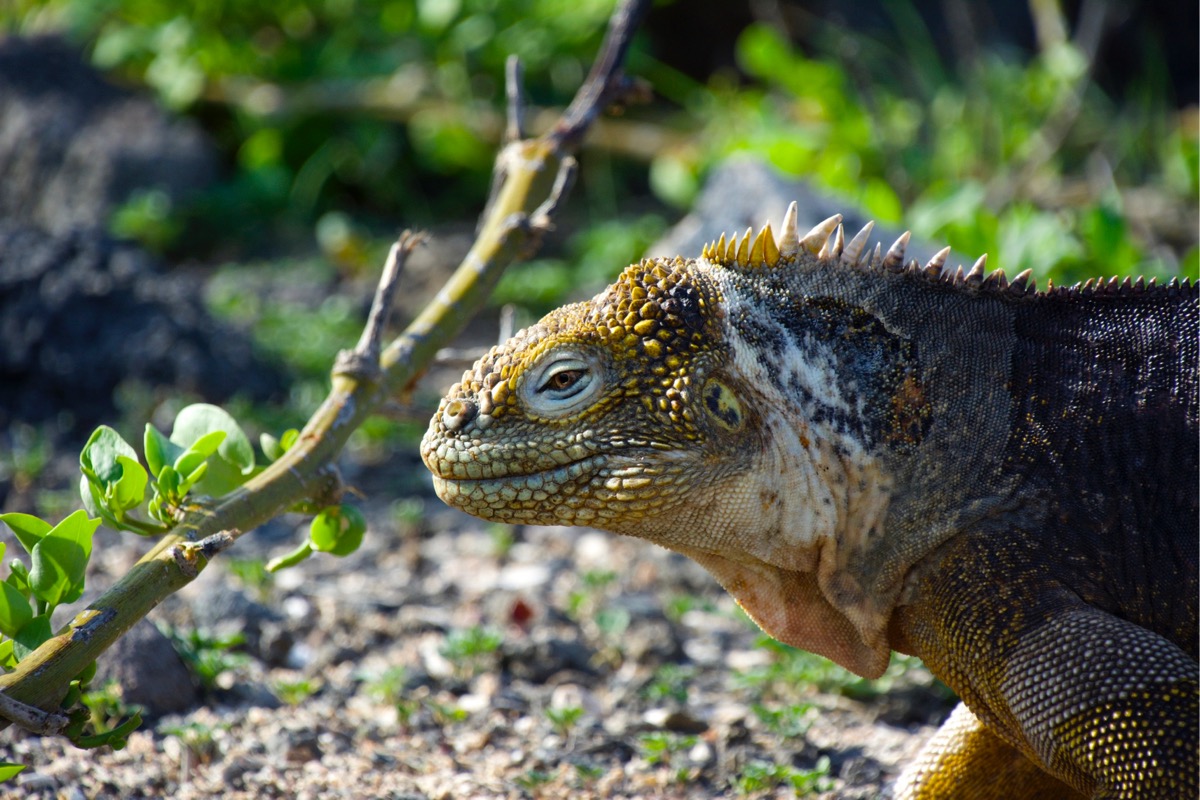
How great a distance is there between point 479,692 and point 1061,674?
86.4 inches

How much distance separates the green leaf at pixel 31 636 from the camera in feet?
7.69

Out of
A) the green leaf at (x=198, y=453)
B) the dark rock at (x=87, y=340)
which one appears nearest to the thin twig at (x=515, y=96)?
the green leaf at (x=198, y=453)

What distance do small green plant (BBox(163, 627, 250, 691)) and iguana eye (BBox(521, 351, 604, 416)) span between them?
1542mm

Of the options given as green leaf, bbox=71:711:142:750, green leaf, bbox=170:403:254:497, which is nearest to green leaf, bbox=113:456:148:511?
green leaf, bbox=170:403:254:497

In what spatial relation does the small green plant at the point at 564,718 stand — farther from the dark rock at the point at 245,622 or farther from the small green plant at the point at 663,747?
the dark rock at the point at 245,622

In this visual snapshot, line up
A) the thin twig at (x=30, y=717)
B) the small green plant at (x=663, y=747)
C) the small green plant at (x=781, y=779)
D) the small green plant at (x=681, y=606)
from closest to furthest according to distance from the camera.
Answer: the thin twig at (x=30, y=717) < the small green plant at (x=781, y=779) < the small green plant at (x=663, y=747) < the small green plant at (x=681, y=606)

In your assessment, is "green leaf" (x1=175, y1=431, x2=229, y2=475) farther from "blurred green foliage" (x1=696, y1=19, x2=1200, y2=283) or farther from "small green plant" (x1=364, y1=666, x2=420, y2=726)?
"blurred green foliage" (x1=696, y1=19, x2=1200, y2=283)

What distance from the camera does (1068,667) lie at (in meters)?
2.41

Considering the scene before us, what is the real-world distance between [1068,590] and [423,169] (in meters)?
8.07

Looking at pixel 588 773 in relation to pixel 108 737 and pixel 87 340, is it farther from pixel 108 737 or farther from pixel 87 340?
pixel 87 340

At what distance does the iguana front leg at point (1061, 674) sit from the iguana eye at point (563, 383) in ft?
2.82

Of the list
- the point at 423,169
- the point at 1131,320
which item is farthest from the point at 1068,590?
the point at 423,169

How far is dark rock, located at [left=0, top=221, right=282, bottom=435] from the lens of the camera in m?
6.00

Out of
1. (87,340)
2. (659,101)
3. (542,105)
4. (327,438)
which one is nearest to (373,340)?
(327,438)
